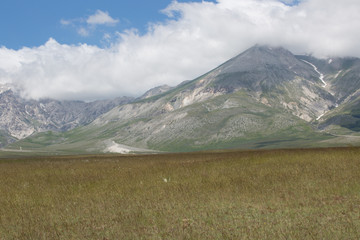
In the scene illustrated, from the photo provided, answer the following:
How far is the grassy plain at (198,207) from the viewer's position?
470 inches

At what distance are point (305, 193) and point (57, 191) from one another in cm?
1503

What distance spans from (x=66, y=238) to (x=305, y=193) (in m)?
11.6

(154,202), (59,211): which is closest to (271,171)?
(154,202)

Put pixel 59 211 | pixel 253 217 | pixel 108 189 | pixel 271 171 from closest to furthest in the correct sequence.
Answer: pixel 253 217 → pixel 59 211 → pixel 108 189 → pixel 271 171

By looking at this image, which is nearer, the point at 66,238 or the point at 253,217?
the point at 66,238

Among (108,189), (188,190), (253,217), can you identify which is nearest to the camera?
(253,217)

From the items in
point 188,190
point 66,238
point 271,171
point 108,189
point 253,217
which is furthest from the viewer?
point 271,171

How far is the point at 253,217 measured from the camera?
13297mm

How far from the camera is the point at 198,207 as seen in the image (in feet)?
50.6

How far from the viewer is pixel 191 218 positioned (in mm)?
13781

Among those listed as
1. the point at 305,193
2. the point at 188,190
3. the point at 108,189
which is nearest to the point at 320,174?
the point at 305,193

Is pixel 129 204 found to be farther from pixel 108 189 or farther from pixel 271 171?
pixel 271 171

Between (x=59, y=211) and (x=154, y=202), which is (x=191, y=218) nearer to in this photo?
(x=154, y=202)

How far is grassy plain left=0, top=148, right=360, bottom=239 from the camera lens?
11938 mm
